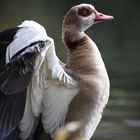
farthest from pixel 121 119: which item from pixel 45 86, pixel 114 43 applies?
pixel 114 43

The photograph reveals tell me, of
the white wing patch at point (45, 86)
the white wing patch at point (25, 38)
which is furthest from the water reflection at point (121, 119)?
the white wing patch at point (25, 38)

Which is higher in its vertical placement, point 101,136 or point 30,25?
point 30,25

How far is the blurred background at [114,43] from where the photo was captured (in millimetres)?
7180

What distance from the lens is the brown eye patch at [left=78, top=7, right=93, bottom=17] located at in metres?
5.11

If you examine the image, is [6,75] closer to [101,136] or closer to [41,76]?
[41,76]

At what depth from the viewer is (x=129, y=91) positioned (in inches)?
316

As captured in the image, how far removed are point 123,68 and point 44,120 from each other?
415cm

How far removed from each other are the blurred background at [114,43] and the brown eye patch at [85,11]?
1.86 meters

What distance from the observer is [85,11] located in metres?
5.15

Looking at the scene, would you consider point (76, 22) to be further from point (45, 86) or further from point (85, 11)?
point (45, 86)

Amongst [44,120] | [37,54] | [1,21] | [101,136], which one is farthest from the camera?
[1,21]

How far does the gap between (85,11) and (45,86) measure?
700 mm

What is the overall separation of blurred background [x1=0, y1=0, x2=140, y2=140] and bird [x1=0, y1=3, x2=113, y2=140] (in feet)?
6.38

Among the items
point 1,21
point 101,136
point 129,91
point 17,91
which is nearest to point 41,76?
point 17,91
